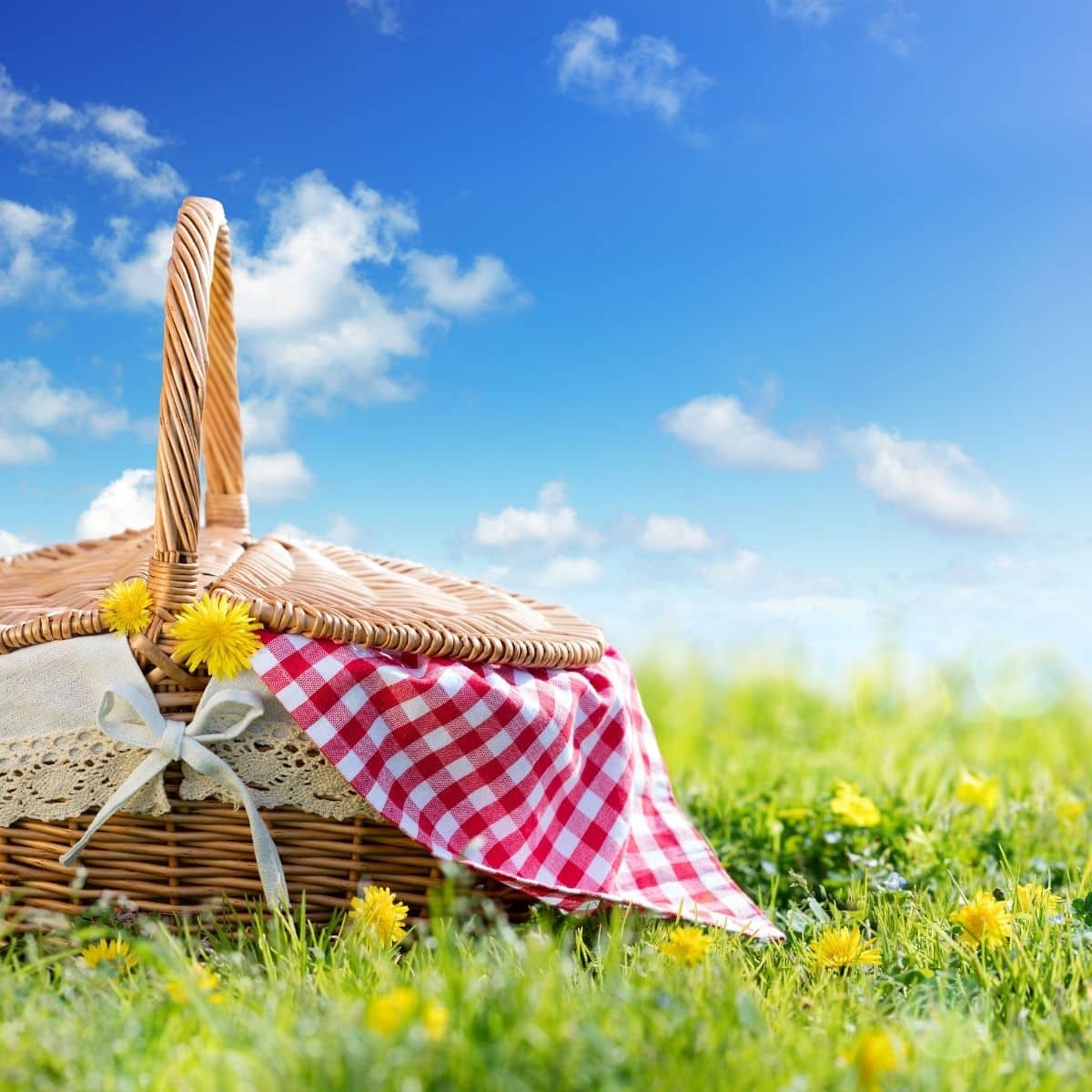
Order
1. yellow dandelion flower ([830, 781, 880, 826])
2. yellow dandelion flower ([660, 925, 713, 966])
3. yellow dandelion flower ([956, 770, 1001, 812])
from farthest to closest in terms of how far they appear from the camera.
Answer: yellow dandelion flower ([956, 770, 1001, 812]) < yellow dandelion flower ([830, 781, 880, 826]) < yellow dandelion flower ([660, 925, 713, 966])

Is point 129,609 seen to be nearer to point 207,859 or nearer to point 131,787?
point 131,787

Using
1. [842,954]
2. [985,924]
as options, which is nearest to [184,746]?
[842,954]

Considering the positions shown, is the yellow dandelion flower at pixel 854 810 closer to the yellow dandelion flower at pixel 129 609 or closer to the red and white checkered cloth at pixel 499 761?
the red and white checkered cloth at pixel 499 761

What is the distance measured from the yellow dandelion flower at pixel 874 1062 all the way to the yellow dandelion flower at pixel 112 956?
38.0 inches

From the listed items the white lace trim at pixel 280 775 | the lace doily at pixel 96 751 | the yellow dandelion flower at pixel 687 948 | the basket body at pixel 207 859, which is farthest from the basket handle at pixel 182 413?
the yellow dandelion flower at pixel 687 948

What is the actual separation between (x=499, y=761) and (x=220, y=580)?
22.2 inches

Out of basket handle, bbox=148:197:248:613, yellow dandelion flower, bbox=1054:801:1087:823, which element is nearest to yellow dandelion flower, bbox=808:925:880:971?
basket handle, bbox=148:197:248:613

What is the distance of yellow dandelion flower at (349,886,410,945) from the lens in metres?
1.74

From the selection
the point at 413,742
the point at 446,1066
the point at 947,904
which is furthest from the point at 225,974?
the point at 947,904

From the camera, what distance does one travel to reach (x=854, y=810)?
2656 mm

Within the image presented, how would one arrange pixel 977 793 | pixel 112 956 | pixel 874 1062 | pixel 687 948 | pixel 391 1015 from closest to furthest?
1. pixel 391 1015
2. pixel 874 1062
3. pixel 687 948
4. pixel 112 956
5. pixel 977 793

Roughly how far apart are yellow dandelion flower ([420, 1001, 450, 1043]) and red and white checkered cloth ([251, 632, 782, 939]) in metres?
0.61

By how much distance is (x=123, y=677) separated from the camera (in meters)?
1.83

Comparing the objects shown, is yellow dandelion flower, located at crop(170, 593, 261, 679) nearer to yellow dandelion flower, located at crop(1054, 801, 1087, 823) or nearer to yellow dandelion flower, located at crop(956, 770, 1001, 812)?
yellow dandelion flower, located at crop(956, 770, 1001, 812)
